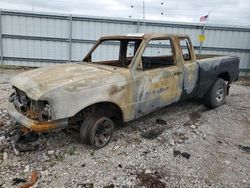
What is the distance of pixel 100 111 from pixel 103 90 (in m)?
0.51

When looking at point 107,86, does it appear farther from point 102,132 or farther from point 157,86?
point 157,86

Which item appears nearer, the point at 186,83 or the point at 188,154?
the point at 188,154

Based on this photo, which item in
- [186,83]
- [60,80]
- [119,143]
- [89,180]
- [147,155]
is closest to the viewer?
[89,180]

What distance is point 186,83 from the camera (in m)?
5.10

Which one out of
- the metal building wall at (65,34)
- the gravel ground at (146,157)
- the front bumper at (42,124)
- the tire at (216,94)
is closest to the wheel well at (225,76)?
the tire at (216,94)

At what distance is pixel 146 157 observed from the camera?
12.6 ft

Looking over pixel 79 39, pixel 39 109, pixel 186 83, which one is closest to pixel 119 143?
pixel 39 109

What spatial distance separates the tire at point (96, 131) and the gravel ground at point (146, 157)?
140 mm

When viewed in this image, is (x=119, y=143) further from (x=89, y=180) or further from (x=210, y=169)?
(x=210, y=169)

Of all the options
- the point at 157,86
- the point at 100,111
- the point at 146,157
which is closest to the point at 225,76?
the point at 157,86

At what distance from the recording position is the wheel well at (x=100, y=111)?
381 cm

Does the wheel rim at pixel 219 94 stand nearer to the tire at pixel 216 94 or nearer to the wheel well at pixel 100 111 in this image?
the tire at pixel 216 94

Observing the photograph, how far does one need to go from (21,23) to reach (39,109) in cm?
845

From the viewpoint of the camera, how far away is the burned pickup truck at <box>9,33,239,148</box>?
334 centimetres
